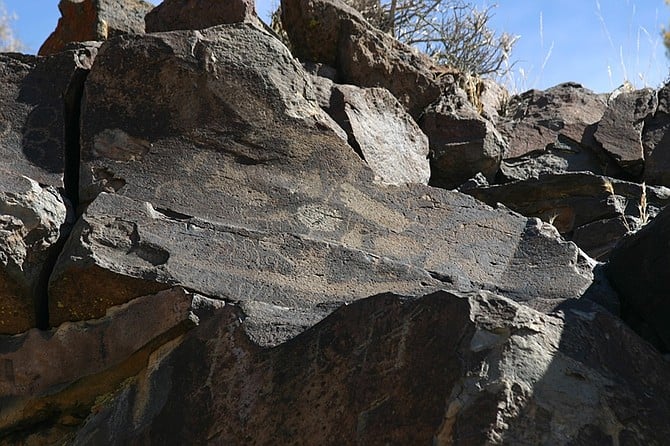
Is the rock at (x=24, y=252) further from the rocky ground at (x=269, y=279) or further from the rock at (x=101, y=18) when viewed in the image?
the rock at (x=101, y=18)

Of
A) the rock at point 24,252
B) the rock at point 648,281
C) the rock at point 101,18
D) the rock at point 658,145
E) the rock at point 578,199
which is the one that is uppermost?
the rock at point 658,145

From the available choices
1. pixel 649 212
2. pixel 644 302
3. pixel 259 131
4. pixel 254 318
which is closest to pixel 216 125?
pixel 259 131

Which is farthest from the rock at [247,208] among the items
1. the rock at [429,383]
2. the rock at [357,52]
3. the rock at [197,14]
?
the rock at [357,52]

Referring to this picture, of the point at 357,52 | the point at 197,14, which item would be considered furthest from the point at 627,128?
the point at 197,14

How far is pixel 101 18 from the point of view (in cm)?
485

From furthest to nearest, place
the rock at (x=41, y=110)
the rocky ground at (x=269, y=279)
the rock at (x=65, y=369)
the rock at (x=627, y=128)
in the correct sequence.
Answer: the rock at (x=627, y=128) < the rock at (x=41, y=110) < the rock at (x=65, y=369) < the rocky ground at (x=269, y=279)

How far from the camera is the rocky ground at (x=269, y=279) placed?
7.19ft

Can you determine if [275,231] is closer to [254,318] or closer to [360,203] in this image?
[360,203]

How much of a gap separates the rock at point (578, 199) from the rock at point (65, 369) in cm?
221

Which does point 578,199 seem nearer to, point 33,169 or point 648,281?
point 648,281

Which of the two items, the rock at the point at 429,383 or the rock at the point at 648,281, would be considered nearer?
the rock at the point at 429,383

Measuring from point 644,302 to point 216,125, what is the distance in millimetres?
1416

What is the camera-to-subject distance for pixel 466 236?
341 cm

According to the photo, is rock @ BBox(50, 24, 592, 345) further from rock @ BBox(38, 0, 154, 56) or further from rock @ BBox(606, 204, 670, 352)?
rock @ BBox(38, 0, 154, 56)
